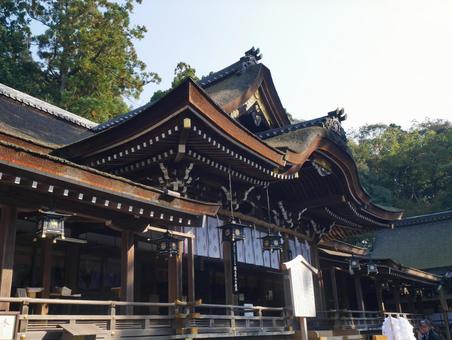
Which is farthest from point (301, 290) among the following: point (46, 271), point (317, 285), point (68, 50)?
point (68, 50)

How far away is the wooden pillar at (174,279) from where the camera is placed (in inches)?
335

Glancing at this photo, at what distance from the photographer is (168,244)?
27.7ft

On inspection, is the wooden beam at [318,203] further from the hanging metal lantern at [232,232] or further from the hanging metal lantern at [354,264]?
the hanging metal lantern at [232,232]

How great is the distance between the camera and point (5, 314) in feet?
18.4

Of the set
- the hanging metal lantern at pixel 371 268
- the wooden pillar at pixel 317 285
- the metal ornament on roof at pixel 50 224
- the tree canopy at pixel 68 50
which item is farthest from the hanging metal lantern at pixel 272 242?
the tree canopy at pixel 68 50

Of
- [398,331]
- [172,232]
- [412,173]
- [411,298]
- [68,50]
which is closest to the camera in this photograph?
[398,331]

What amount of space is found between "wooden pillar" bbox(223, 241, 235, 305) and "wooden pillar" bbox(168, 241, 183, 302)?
1.97 m

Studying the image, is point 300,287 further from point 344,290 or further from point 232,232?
point 344,290

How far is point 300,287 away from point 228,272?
3246mm

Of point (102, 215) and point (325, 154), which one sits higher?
point (325, 154)

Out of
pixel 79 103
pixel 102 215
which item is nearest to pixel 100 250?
pixel 102 215

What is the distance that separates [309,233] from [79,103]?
18.9 metres

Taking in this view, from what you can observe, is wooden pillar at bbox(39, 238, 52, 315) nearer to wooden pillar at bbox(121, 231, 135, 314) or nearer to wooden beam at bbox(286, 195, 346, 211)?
wooden pillar at bbox(121, 231, 135, 314)

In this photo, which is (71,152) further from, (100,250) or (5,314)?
(5,314)
